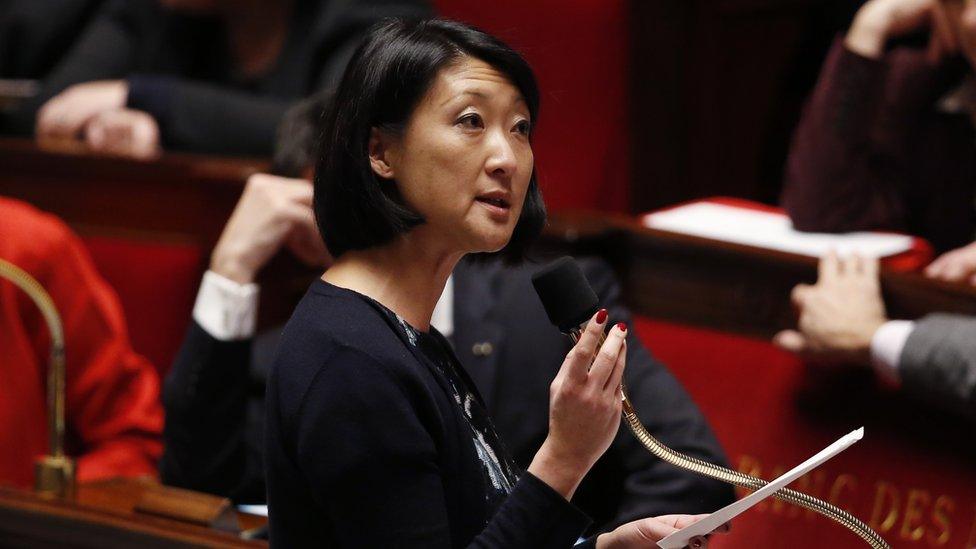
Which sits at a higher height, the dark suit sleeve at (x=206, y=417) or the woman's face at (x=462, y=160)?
the woman's face at (x=462, y=160)

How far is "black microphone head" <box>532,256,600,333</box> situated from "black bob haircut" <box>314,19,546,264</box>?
8 cm

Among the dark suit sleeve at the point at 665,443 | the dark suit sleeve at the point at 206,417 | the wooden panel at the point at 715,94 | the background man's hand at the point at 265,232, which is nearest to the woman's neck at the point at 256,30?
the wooden panel at the point at 715,94

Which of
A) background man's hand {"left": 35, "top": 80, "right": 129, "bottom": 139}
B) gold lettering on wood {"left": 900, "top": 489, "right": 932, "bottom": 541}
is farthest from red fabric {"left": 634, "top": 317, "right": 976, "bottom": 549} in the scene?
background man's hand {"left": 35, "top": 80, "right": 129, "bottom": 139}

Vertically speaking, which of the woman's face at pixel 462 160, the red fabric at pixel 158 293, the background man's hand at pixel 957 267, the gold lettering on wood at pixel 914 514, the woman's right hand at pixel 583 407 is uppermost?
the woman's face at pixel 462 160

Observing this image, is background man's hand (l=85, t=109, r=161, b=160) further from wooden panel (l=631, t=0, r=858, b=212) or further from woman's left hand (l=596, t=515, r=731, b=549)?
woman's left hand (l=596, t=515, r=731, b=549)

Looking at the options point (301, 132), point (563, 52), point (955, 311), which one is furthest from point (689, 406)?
point (563, 52)

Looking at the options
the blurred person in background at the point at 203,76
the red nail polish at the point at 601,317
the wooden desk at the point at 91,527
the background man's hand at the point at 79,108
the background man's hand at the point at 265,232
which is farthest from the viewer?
the background man's hand at the point at 79,108

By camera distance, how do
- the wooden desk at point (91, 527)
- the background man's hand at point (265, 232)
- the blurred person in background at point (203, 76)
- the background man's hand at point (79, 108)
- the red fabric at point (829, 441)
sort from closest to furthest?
1. the wooden desk at point (91, 527)
2. the red fabric at point (829, 441)
3. the background man's hand at point (265, 232)
4. the blurred person in background at point (203, 76)
5. the background man's hand at point (79, 108)

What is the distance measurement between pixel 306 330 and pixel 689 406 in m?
0.57

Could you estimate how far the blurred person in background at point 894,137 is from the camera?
59.4 inches

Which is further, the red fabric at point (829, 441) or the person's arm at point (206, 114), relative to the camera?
the person's arm at point (206, 114)

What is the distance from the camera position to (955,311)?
50.0 inches

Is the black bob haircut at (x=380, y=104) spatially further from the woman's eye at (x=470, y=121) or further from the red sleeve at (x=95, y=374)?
the red sleeve at (x=95, y=374)

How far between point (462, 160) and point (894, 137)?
3.05 feet
